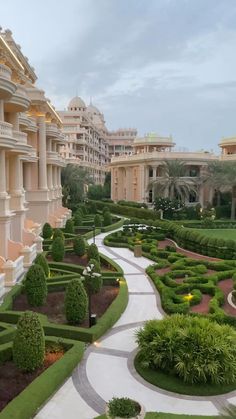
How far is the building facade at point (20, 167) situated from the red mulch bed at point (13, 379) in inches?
254

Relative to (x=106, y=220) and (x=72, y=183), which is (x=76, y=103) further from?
(x=106, y=220)

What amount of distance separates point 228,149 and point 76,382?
6363 cm

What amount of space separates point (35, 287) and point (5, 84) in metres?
10.4

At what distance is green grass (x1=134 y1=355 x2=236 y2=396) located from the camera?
458 inches

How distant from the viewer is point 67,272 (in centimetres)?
2300

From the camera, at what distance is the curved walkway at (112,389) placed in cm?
1072

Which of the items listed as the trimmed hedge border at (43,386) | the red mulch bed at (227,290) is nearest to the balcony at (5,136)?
the trimmed hedge border at (43,386)

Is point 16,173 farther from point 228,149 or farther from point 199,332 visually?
A: point 228,149

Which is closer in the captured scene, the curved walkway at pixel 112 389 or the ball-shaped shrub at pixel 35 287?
the curved walkway at pixel 112 389

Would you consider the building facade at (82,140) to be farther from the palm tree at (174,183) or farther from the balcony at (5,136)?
the balcony at (5,136)

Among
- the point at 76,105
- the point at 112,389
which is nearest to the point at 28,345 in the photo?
the point at 112,389

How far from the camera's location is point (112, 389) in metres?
11.7

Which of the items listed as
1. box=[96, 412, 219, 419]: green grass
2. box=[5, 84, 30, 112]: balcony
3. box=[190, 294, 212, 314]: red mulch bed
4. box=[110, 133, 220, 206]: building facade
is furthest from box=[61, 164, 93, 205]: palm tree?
box=[96, 412, 219, 419]: green grass

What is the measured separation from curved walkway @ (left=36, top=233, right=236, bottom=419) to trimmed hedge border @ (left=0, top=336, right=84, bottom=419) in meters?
0.25
